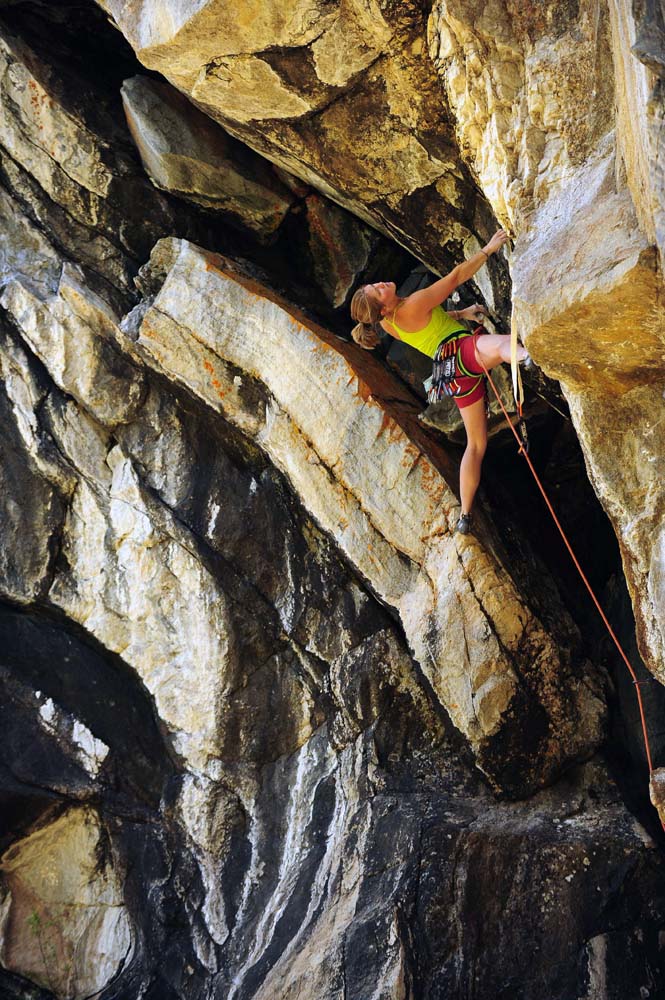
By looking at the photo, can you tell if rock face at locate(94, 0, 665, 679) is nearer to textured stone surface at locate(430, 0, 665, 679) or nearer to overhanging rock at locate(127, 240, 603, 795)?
textured stone surface at locate(430, 0, 665, 679)

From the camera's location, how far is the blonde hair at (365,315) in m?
5.72

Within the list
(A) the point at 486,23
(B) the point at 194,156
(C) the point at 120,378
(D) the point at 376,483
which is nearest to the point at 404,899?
(D) the point at 376,483

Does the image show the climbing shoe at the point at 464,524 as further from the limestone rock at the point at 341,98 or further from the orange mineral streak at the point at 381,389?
the limestone rock at the point at 341,98

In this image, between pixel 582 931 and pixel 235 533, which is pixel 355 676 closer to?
pixel 235 533

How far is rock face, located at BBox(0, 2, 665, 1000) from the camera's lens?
5.47 metres

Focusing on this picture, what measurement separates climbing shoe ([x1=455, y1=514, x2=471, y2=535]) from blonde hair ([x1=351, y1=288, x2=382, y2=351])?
1298mm

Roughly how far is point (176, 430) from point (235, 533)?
3.07 ft

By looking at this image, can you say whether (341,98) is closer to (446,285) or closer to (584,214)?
(446,285)

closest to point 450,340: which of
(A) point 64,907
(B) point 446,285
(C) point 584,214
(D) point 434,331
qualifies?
(D) point 434,331

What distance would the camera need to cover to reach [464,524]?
6008mm

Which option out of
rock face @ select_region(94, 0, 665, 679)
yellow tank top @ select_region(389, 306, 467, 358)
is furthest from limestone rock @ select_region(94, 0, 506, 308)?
yellow tank top @ select_region(389, 306, 467, 358)

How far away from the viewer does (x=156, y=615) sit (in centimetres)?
684

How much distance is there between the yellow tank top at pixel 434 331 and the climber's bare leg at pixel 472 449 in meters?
0.48

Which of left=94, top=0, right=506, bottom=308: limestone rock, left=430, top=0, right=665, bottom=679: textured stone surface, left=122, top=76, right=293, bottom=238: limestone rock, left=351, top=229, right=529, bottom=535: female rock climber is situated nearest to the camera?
left=430, top=0, right=665, bottom=679: textured stone surface
